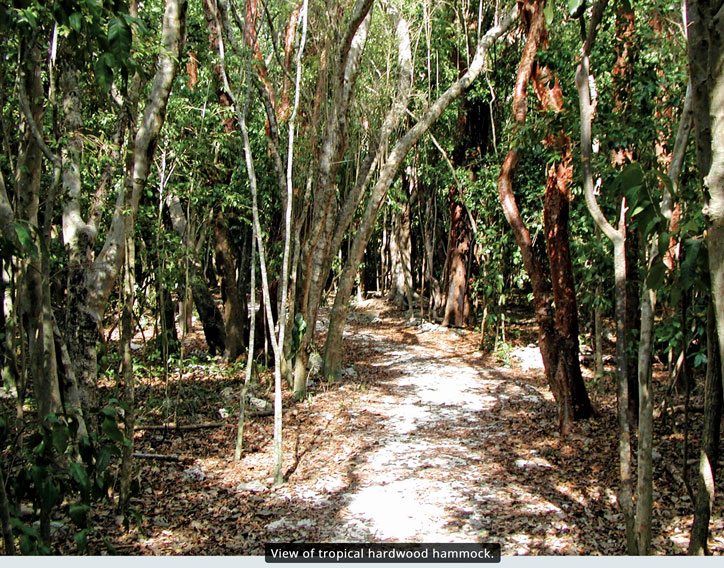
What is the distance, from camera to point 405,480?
7027 mm

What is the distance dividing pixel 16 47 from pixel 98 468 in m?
2.98

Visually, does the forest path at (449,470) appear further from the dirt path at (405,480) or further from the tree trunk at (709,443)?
the tree trunk at (709,443)

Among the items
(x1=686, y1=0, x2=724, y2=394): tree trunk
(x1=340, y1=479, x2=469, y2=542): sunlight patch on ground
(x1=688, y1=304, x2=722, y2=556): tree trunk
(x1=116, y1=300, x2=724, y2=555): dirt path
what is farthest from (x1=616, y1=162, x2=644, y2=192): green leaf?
(x1=340, y1=479, x2=469, y2=542): sunlight patch on ground

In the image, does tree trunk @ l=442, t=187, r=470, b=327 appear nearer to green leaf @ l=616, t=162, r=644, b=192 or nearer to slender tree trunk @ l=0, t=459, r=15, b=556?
green leaf @ l=616, t=162, r=644, b=192

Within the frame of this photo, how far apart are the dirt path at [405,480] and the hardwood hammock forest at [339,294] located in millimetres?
41

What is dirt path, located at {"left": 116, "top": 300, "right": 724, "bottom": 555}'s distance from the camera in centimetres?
573

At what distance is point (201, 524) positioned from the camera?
6180 millimetres

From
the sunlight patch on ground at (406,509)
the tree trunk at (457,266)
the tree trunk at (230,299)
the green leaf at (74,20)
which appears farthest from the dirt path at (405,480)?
the tree trunk at (457,266)

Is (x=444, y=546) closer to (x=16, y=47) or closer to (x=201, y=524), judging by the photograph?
(x=201, y=524)

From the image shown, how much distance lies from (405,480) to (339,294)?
474cm

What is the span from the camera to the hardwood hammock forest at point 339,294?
3.69 metres

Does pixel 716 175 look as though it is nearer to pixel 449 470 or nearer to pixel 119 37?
pixel 119 37

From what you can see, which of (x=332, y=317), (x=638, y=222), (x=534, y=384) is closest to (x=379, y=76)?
(x=332, y=317)

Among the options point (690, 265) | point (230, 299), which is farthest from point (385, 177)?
point (690, 265)
